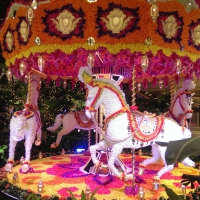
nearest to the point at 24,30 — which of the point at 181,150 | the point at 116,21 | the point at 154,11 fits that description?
the point at 116,21

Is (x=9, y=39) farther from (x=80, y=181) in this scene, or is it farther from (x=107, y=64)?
(x=80, y=181)

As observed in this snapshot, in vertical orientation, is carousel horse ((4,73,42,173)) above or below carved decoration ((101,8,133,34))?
below

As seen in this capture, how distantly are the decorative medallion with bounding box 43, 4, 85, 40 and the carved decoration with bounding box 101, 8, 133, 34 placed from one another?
0.29 m

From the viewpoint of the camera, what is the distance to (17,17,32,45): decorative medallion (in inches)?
152

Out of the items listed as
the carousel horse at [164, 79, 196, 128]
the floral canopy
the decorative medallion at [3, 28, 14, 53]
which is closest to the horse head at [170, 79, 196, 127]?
the carousel horse at [164, 79, 196, 128]

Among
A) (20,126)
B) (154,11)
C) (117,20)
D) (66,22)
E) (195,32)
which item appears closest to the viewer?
(154,11)

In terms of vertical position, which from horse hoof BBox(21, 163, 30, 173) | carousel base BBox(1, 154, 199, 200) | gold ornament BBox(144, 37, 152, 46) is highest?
gold ornament BBox(144, 37, 152, 46)

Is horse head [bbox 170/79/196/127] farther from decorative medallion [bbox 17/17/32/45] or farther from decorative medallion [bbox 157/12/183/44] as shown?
decorative medallion [bbox 17/17/32/45]

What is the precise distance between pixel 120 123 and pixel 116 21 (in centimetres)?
139

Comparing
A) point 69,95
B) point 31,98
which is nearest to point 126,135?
point 31,98

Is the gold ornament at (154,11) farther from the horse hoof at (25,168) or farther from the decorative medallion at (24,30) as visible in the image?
the horse hoof at (25,168)

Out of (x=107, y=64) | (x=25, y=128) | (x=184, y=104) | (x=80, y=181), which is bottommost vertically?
(x=80, y=181)

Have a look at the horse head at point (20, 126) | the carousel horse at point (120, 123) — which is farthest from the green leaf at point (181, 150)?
the horse head at point (20, 126)

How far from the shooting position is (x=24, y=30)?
3.87m
